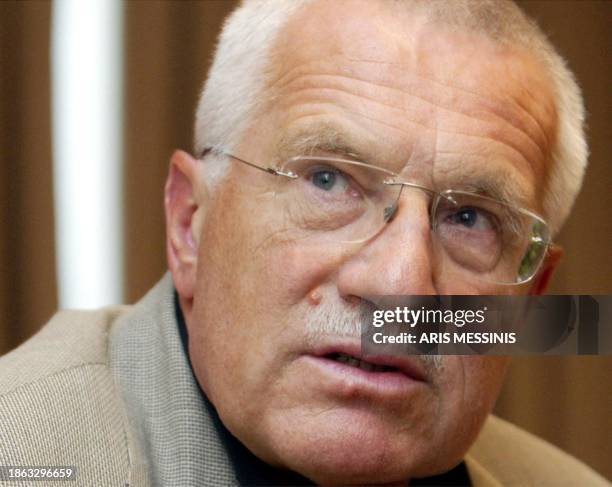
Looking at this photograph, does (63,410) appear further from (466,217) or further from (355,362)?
(466,217)

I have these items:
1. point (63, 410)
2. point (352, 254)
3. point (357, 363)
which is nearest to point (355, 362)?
point (357, 363)

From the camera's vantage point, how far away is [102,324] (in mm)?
1193

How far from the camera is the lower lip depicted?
944mm

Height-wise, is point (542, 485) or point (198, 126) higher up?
point (198, 126)

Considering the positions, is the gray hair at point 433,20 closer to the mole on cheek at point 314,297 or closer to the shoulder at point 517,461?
the mole on cheek at point 314,297

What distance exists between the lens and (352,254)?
971 millimetres

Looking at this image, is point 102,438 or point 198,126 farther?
point 198,126

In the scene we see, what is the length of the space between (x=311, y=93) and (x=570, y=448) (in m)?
0.61

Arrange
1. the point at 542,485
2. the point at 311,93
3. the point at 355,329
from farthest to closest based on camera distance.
→ the point at 542,485 < the point at 311,93 < the point at 355,329

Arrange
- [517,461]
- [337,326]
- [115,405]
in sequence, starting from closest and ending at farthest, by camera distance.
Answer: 1. [337,326]
2. [115,405]
3. [517,461]

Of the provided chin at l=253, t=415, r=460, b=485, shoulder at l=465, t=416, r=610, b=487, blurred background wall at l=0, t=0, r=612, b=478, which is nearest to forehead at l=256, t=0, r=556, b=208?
blurred background wall at l=0, t=0, r=612, b=478

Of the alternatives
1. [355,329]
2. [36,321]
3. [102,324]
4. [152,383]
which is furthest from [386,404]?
[36,321]

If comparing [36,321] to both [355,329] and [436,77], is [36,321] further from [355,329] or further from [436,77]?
[436,77]

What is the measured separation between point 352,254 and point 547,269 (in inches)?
13.6
